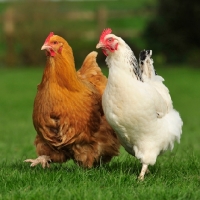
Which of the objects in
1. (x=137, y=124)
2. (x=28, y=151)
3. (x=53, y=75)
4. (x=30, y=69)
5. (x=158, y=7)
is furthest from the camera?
(x=158, y=7)

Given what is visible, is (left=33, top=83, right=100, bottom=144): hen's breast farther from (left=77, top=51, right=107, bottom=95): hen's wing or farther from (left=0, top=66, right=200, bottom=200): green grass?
(left=77, top=51, right=107, bottom=95): hen's wing

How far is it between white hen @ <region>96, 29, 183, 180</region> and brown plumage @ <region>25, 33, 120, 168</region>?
0.41m

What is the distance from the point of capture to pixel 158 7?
2892 centimetres

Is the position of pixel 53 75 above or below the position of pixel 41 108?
above

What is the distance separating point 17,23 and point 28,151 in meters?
19.9

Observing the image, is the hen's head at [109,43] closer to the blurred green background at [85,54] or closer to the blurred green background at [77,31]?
the blurred green background at [85,54]

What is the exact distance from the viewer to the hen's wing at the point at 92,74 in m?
6.90

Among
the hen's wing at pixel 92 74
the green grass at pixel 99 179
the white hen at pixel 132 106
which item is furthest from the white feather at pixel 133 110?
the hen's wing at pixel 92 74

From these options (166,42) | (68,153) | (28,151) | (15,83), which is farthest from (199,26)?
(68,153)

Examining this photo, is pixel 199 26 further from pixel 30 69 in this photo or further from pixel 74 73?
pixel 74 73

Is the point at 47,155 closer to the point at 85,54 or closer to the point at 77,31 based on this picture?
the point at 85,54

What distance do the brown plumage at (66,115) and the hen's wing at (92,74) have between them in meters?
0.39

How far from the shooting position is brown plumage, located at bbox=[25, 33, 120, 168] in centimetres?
611

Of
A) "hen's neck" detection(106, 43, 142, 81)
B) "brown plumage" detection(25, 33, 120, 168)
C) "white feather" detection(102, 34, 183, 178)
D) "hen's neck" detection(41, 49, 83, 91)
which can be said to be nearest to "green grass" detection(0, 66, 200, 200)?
"brown plumage" detection(25, 33, 120, 168)
